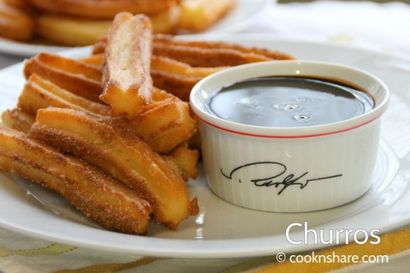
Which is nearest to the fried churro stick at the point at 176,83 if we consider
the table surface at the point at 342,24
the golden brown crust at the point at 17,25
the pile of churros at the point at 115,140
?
the pile of churros at the point at 115,140

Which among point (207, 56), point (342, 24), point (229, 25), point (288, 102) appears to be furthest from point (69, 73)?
point (342, 24)

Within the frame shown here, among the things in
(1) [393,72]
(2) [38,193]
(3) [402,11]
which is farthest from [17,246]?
(3) [402,11]

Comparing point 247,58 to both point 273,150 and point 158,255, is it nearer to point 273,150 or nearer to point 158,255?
point 273,150

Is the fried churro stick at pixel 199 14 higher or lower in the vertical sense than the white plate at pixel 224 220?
lower

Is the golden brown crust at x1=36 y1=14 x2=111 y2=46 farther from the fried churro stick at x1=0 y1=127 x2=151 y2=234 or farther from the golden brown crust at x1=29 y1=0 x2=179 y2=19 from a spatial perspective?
the fried churro stick at x1=0 y1=127 x2=151 y2=234

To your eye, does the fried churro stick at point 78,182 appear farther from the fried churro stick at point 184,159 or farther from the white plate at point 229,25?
the white plate at point 229,25

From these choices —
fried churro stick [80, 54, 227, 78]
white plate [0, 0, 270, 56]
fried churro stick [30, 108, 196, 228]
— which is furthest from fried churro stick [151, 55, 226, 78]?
white plate [0, 0, 270, 56]
